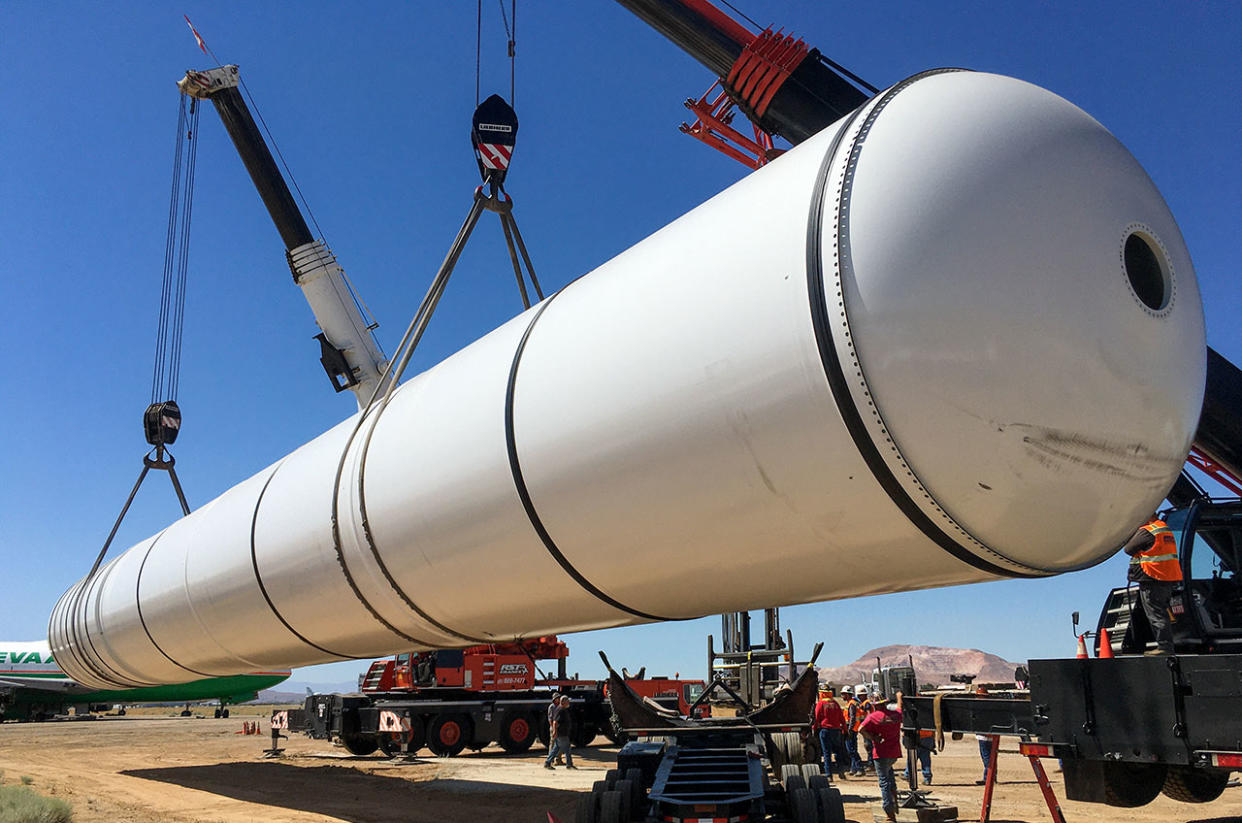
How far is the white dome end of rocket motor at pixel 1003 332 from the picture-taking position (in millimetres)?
2951

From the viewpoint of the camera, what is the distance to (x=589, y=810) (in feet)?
20.6

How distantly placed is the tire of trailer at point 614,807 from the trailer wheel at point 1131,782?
3.06 m

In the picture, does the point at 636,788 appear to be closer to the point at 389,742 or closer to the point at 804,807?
the point at 804,807

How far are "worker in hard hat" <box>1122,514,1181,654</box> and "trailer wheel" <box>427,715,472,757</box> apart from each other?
538 inches

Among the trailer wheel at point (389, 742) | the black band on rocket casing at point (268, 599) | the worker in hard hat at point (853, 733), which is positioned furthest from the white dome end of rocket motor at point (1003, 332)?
the trailer wheel at point (389, 742)

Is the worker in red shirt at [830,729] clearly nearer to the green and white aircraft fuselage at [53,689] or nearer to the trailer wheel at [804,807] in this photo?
the trailer wheel at [804,807]

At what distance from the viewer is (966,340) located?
2.95 metres

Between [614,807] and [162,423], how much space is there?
38.6 ft

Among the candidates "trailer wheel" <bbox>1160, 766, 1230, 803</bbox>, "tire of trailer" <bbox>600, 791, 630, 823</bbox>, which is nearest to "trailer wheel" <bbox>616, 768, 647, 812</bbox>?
"tire of trailer" <bbox>600, 791, 630, 823</bbox>

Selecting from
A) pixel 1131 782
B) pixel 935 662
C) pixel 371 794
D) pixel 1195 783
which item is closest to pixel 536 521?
pixel 1131 782

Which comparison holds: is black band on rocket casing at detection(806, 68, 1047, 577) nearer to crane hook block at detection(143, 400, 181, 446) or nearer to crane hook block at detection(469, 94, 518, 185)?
crane hook block at detection(469, 94, 518, 185)

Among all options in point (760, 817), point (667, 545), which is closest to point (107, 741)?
point (760, 817)

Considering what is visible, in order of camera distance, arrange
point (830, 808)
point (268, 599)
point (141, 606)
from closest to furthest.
A: point (830, 808) → point (268, 599) → point (141, 606)

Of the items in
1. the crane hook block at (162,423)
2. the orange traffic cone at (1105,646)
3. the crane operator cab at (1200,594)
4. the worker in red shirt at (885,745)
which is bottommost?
the worker in red shirt at (885,745)
